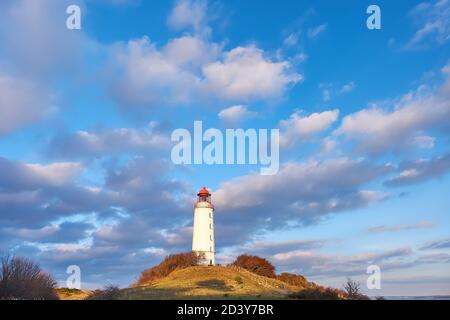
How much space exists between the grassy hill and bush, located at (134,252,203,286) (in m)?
4.40

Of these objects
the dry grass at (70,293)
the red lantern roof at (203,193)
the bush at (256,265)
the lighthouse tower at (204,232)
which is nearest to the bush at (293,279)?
the bush at (256,265)

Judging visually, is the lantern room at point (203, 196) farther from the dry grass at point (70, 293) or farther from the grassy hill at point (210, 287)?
the dry grass at point (70, 293)

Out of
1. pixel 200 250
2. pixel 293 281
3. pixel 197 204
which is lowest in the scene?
pixel 293 281

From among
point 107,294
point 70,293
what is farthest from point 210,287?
point 70,293

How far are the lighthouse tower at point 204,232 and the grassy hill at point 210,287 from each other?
691 cm

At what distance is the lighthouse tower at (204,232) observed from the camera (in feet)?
244

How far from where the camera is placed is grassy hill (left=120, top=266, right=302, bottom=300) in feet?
146

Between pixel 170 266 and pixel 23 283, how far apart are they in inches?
1086
